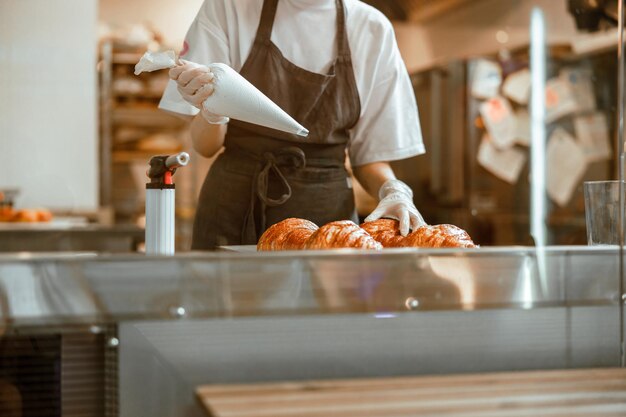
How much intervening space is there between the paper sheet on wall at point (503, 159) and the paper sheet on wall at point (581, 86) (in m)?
0.33

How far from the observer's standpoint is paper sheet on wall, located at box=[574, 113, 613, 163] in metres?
3.56

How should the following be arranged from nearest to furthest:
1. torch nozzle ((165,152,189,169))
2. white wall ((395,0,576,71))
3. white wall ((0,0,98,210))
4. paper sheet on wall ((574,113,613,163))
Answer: torch nozzle ((165,152,189,169)) → white wall ((0,0,98,210)) → white wall ((395,0,576,71)) → paper sheet on wall ((574,113,613,163))

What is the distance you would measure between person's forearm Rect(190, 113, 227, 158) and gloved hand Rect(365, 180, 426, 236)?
0.31 m

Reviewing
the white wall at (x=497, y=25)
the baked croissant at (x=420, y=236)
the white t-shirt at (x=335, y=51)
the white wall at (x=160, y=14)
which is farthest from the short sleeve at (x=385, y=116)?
the white wall at (x=497, y=25)

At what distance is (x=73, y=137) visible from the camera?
11.2 feet

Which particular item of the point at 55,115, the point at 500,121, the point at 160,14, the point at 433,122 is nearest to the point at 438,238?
the point at 160,14

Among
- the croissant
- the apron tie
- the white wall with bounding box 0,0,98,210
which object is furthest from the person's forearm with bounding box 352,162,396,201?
the white wall with bounding box 0,0,98,210

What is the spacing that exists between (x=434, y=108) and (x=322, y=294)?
7.87 ft

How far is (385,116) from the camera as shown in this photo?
1.61m

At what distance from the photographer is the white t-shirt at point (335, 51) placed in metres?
1.49

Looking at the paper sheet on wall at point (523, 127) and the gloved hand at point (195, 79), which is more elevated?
the paper sheet on wall at point (523, 127)

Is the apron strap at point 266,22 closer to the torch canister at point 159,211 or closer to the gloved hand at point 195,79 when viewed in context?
the gloved hand at point 195,79

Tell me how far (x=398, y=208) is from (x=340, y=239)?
0.65 feet

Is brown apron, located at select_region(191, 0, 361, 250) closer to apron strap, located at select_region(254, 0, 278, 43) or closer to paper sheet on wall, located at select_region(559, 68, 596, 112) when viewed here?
apron strap, located at select_region(254, 0, 278, 43)
